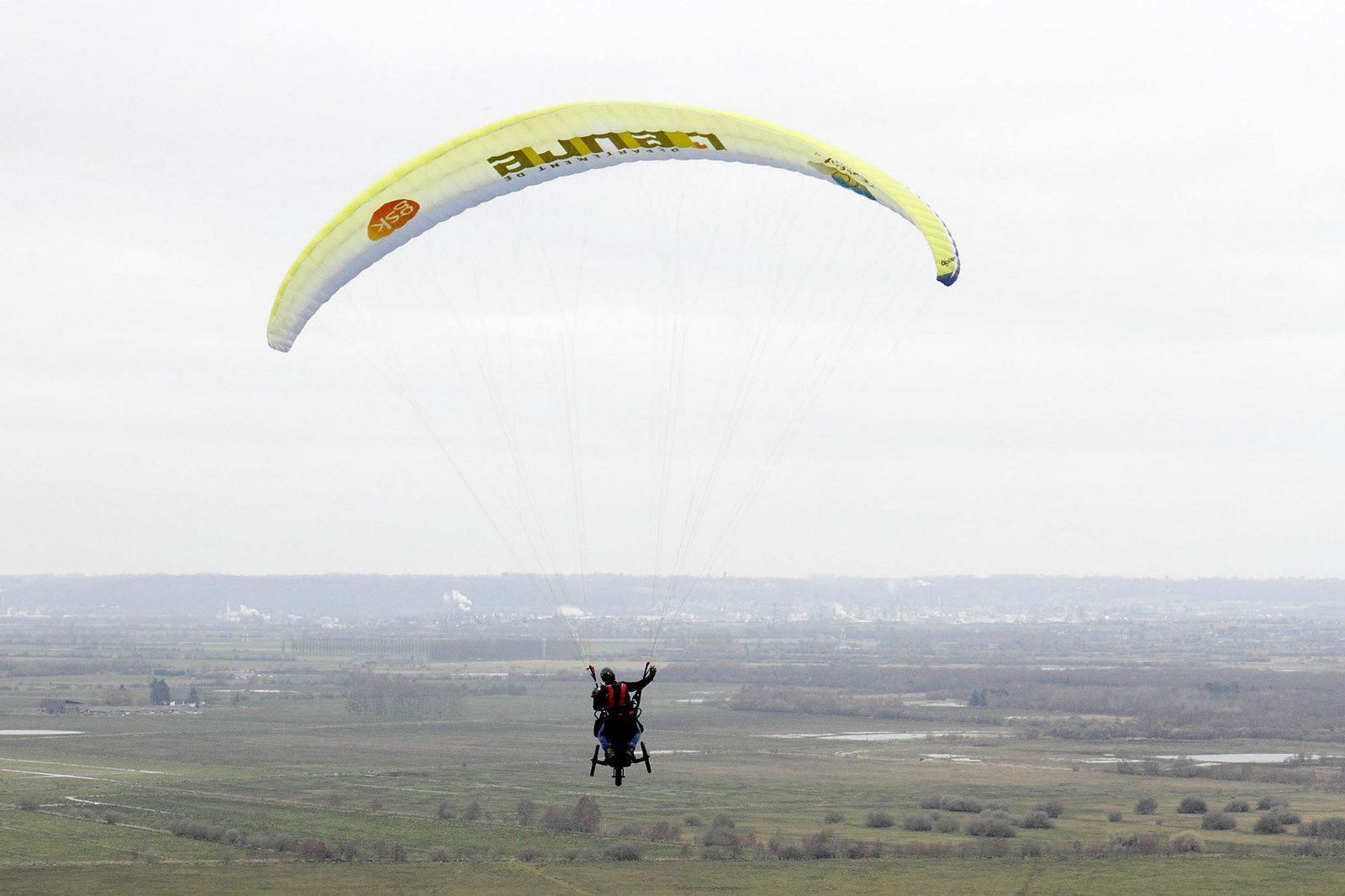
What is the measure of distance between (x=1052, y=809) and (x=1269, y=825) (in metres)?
11.3

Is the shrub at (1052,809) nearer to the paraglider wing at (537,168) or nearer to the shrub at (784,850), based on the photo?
the shrub at (784,850)

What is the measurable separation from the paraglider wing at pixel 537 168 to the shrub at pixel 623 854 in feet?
160

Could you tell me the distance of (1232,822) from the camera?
8419 cm

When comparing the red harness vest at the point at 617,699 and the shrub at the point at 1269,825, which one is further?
the shrub at the point at 1269,825

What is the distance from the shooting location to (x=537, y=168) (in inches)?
1010

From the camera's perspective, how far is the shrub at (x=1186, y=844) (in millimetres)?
75500

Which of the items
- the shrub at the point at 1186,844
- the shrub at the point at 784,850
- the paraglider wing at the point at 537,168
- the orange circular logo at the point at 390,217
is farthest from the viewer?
the shrub at the point at 1186,844

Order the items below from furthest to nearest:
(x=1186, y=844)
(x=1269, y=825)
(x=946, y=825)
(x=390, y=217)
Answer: (x=946, y=825)
(x=1269, y=825)
(x=1186, y=844)
(x=390, y=217)

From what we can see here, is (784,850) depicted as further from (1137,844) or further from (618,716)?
(618,716)

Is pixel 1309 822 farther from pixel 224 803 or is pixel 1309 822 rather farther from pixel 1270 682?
pixel 1270 682

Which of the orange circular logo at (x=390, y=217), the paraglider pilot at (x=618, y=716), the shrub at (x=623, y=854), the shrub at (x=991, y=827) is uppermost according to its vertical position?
the orange circular logo at (x=390, y=217)

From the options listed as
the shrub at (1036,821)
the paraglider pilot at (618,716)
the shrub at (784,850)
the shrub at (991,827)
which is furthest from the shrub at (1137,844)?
the paraglider pilot at (618,716)

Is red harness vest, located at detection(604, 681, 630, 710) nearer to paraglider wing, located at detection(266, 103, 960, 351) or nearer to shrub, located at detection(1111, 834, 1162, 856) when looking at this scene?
paraglider wing, located at detection(266, 103, 960, 351)

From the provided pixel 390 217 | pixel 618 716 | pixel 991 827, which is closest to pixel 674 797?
pixel 991 827
